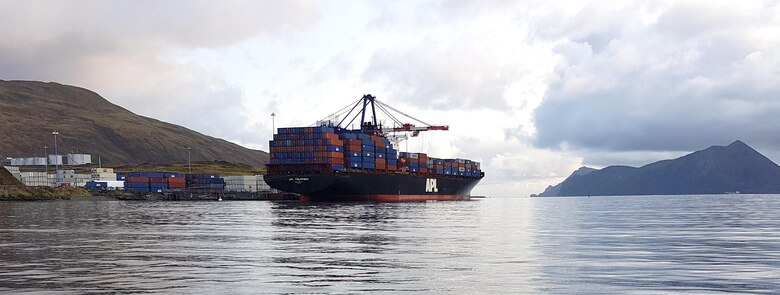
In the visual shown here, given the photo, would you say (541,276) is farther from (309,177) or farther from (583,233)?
(309,177)

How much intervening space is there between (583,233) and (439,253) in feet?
72.2

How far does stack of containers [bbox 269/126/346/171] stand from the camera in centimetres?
18625

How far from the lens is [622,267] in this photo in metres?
34.2

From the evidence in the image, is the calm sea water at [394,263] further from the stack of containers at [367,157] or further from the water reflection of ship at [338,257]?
the stack of containers at [367,157]

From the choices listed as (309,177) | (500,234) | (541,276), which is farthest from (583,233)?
(309,177)

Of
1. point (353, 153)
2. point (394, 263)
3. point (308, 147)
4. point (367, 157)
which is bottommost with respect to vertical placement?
point (394, 263)

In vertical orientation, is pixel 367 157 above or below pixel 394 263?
above

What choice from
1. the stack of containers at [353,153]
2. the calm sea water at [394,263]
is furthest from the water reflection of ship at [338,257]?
the stack of containers at [353,153]

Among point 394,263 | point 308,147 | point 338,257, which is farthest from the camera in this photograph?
point 308,147

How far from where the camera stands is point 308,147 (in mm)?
190125

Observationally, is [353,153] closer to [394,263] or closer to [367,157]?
[367,157]

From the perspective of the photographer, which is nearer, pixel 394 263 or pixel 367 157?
pixel 394 263

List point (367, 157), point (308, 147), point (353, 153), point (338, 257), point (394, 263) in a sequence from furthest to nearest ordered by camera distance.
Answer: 1. point (367, 157)
2. point (353, 153)
3. point (308, 147)
4. point (338, 257)
5. point (394, 263)

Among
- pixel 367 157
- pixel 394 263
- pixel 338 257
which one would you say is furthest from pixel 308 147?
pixel 394 263
